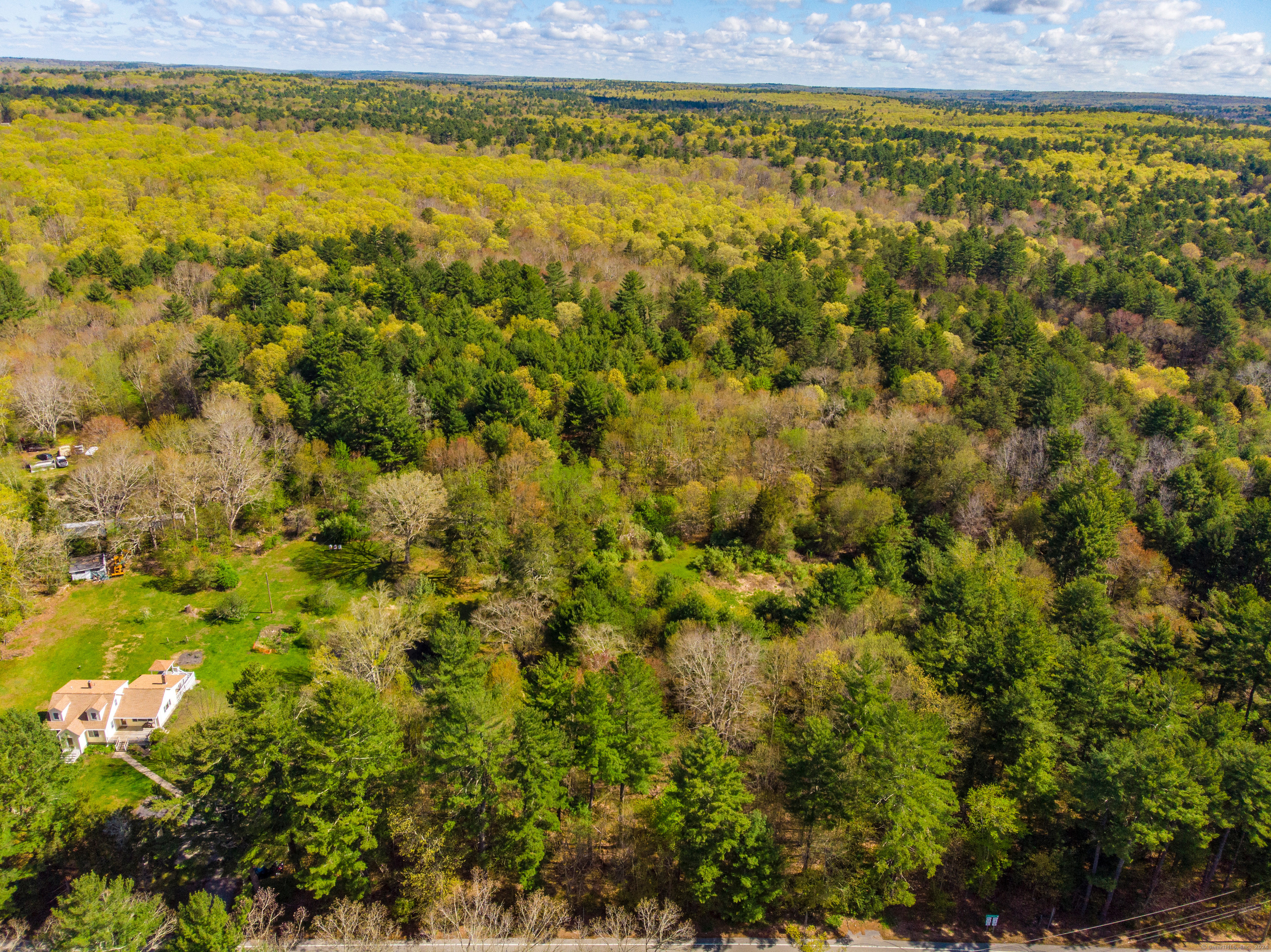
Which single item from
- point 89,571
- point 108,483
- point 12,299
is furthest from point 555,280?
point 89,571

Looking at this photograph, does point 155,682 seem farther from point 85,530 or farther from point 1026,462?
point 1026,462

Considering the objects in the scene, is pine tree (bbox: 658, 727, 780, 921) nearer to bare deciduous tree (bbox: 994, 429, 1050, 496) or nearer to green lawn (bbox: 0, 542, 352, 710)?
green lawn (bbox: 0, 542, 352, 710)

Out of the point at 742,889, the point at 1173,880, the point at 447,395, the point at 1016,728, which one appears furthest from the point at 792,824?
the point at 447,395

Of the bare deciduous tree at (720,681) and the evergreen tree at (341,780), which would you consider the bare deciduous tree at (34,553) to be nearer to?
the evergreen tree at (341,780)

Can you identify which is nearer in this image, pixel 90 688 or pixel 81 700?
pixel 81 700

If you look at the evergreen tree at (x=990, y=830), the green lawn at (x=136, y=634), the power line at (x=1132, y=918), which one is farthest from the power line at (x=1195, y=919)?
the green lawn at (x=136, y=634)

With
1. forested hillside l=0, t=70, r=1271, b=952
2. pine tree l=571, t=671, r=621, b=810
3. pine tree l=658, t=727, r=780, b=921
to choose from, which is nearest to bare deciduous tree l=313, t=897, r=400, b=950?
forested hillside l=0, t=70, r=1271, b=952

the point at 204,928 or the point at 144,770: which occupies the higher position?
the point at 204,928
